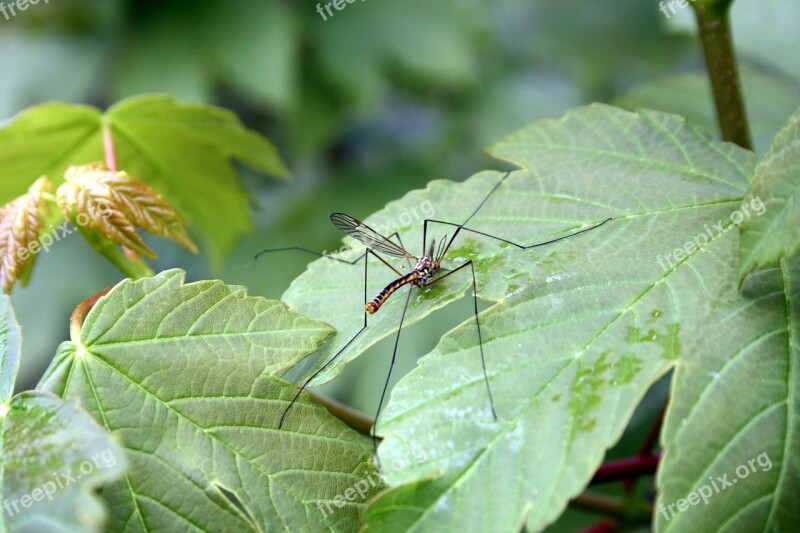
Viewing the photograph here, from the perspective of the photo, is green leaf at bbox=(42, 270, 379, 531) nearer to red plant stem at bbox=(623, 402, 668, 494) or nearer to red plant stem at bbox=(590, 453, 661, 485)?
red plant stem at bbox=(590, 453, 661, 485)

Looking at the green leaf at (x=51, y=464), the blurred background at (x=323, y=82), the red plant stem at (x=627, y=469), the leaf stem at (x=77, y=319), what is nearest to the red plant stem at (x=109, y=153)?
the leaf stem at (x=77, y=319)

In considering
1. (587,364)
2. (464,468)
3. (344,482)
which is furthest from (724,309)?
(344,482)

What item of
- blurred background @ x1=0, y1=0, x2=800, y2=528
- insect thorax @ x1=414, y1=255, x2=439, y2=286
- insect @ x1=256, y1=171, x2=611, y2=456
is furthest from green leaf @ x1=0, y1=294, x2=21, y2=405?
blurred background @ x1=0, y1=0, x2=800, y2=528

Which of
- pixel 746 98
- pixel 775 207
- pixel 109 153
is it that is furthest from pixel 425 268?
pixel 746 98

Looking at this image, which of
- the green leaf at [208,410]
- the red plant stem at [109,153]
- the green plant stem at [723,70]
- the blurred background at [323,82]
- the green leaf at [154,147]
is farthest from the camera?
the blurred background at [323,82]

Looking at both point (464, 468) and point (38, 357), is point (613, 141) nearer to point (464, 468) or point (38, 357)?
point (464, 468)

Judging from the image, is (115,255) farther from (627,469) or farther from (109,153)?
(627,469)

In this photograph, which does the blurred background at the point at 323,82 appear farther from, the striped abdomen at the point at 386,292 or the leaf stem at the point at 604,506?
the striped abdomen at the point at 386,292
